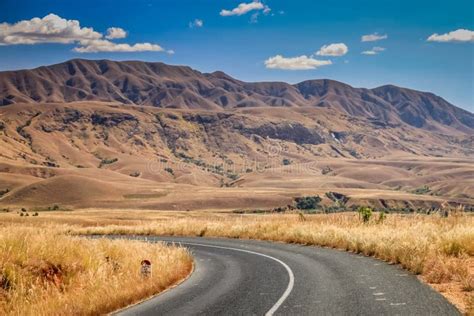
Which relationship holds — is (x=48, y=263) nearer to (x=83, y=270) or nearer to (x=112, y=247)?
(x=83, y=270)

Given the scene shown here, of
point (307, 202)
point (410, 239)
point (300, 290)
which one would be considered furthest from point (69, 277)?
point (307, 202)

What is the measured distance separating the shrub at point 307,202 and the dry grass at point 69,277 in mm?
144795

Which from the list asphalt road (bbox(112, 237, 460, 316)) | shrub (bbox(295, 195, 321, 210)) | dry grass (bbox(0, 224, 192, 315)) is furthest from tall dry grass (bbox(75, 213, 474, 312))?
shrub (bbox(295, 195, 321, 210))

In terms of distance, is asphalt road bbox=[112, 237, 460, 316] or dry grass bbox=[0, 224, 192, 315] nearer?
asphalt road bbox=[112, 237, 460, 316]

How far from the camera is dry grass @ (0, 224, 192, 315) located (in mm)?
12625

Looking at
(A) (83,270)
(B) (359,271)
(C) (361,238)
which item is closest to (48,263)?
(A) (83,270)

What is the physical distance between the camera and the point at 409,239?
20.2m

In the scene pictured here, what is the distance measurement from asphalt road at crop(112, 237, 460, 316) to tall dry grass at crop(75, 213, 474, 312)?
0.56m

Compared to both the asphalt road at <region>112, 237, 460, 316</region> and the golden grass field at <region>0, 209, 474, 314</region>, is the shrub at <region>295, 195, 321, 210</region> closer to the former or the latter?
the golden grass field at <region>0, 209, 474, 314</region>

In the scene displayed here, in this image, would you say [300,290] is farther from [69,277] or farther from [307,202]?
[307,202]

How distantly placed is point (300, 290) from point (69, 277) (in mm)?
6138

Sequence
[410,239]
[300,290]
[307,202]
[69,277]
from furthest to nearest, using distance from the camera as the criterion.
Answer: [307,202]
[410,239]
[69,277]
[300,290]

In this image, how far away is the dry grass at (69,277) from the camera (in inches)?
497

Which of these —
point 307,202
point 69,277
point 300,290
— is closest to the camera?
point 300,290
